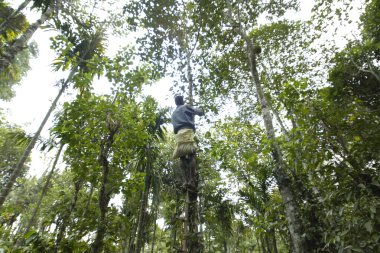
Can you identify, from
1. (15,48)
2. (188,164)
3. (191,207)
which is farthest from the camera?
(15,48)

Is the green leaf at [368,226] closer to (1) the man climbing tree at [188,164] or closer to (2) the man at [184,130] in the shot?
(1) the man climbing tree at [188,164]

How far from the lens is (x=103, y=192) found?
374cm

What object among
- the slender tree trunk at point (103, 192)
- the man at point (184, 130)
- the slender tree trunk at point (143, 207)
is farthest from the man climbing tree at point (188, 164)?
the slender tree trunk at point (143, 207)

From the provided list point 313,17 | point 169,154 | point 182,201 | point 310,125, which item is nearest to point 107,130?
point 182,201

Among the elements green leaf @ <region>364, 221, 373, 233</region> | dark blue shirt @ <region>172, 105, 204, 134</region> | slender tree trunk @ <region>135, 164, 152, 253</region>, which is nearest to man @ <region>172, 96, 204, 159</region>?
dark blue shirt @ <region>172, 105, 204, 134</region>

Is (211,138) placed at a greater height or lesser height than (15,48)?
lesser

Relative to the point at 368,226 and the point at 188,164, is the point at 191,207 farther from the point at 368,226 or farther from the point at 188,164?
the point at 368,226

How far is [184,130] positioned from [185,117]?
0.31m

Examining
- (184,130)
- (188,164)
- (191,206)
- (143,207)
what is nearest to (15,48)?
(184,130)

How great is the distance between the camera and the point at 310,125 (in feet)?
10.9

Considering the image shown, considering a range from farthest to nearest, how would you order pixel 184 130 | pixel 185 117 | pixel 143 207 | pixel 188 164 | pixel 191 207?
pixel 143 207, pixel 185 117, pixel 184 130, pixel 188 164, pixel 191 207

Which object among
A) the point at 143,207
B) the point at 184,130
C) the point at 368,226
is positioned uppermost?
the point at 184,130

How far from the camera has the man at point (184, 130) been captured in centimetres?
435

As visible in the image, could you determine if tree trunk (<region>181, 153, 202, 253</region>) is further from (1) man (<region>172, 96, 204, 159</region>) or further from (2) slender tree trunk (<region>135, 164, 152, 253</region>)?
(2) slender tree trunk (<region>135, 164, 152, 253</region>)
